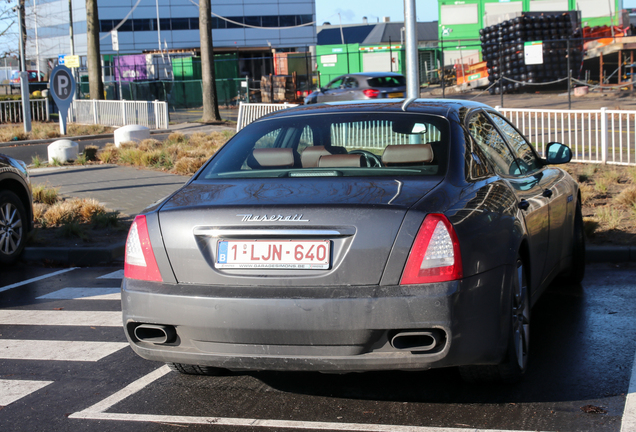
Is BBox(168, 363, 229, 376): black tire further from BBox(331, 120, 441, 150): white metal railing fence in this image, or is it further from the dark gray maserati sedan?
BBox(331, 120, 441, 150): white metal railing fence

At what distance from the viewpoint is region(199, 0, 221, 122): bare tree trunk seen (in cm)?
2738

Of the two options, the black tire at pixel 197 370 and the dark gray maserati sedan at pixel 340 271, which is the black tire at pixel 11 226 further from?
the dark gray maserati sedan at pixel 340 271

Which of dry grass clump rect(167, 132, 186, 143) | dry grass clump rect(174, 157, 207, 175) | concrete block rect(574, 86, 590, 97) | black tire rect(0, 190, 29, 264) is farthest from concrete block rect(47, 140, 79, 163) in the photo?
concrete block rect(574, 86, 590, 97)

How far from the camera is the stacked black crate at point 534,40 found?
35.0 m

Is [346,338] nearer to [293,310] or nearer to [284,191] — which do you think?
[293,310]

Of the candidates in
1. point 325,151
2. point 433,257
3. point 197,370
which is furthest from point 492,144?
point 197,370

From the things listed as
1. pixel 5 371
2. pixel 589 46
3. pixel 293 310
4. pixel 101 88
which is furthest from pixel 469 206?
pixel 589 46

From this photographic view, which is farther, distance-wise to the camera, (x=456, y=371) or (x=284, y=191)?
(x=456, y=371)

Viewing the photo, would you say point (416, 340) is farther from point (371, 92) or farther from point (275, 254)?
point (371, 92)

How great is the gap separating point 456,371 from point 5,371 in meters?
2.78

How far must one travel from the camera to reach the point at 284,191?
12.3ft

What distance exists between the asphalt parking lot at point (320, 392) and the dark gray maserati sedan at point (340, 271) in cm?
26

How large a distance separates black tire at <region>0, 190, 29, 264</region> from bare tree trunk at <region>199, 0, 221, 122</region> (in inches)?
789

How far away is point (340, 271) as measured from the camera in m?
3.34
